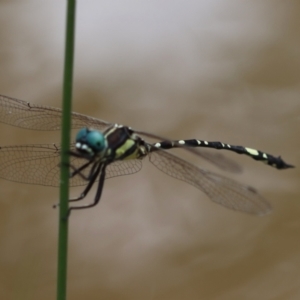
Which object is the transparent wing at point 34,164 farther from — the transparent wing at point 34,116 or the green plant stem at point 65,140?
the green plant stem at point 65,140

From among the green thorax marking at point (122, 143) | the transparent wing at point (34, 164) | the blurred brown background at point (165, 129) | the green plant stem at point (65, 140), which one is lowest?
the green plant stem at point (65, 140)

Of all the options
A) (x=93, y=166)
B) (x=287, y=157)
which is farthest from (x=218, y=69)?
(x=93, y=166)

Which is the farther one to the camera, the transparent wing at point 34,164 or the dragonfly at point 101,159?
the transparent wing at point 34,164

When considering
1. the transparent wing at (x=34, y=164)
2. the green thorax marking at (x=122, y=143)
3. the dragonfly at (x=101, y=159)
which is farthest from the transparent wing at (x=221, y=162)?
the transparent wing at (x=34, y=164)

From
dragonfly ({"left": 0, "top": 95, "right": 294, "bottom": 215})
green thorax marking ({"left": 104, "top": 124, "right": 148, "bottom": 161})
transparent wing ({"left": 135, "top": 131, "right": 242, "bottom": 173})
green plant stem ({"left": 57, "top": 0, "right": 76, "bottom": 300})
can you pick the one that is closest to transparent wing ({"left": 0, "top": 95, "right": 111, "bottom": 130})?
dragonfly ({"left": 0, "top": 95, "right": 294, "bottom": 215})

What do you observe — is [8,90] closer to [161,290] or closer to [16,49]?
[16,49]

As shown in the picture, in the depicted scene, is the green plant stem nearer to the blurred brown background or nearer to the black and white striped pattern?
the black and white striped pattern
